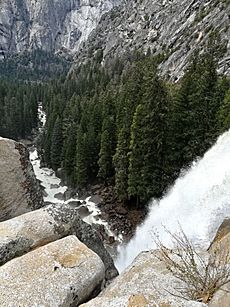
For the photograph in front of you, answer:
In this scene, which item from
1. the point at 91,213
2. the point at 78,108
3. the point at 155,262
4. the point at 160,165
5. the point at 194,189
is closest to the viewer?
the point at 155,262

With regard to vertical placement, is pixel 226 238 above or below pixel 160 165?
above

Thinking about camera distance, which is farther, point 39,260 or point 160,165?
point 160,165

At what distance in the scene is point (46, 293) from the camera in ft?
24.0

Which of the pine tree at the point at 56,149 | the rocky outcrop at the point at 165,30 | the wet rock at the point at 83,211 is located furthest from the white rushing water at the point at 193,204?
the pine tree at the point at 56,149

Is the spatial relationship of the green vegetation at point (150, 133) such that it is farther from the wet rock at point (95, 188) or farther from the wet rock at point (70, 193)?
the wet rock at point (70, 193)

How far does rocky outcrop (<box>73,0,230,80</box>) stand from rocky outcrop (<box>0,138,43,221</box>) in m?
42.1

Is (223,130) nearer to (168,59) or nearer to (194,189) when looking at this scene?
(194,189)

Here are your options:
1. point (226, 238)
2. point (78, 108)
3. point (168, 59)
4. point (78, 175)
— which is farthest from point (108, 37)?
point (226, 238)

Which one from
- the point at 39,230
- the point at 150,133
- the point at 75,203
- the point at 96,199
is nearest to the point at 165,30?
the point at 96,199

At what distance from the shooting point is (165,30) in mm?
105375

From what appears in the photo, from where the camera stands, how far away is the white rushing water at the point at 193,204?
2094cm

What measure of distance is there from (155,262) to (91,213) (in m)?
28.9

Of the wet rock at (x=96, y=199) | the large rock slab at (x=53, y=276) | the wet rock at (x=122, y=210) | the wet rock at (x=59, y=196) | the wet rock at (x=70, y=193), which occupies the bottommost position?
the wet rock at (x=59, y=196)

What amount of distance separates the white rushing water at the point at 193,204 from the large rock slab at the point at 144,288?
28.3ft
